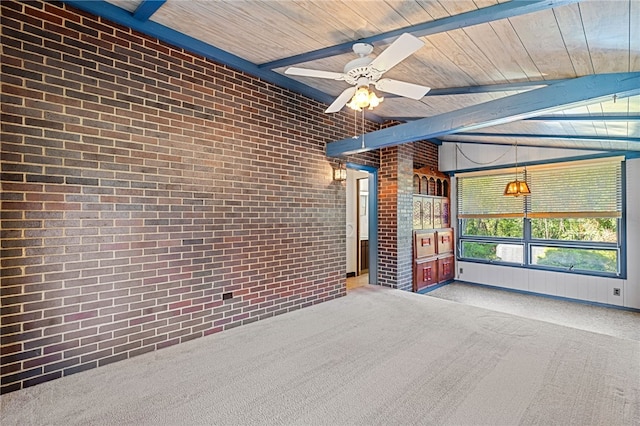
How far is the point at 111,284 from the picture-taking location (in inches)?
105

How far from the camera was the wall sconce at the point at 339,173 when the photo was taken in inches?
186

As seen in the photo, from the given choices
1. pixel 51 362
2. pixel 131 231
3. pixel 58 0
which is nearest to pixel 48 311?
pixel 51 362

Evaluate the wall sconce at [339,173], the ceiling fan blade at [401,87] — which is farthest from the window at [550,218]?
the ceiling fan blade at [401,87]

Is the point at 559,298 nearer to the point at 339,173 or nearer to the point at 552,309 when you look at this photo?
the point at 552,309

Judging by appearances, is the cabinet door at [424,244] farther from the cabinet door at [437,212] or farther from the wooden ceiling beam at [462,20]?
the wooden ceiling beam at [462,20]

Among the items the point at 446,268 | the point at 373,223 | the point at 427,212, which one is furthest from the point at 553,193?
the point at 373,223

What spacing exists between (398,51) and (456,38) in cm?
77

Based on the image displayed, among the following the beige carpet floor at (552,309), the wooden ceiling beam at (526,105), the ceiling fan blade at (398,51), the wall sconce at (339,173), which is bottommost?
the beige carpet floor at (552,309)

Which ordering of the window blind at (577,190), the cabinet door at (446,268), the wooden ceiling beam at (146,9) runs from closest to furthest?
the wooden ceiling beam at (146,9), the window blind at (577,190), the cabinet door at (446,268)

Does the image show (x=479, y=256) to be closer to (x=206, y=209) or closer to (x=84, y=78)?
(x=206, y=209)

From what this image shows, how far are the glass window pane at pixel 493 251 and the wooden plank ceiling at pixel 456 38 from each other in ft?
10.3

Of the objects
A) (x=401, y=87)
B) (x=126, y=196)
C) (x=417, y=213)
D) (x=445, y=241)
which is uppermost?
(x=401, y=87)

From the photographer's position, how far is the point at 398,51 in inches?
83.7

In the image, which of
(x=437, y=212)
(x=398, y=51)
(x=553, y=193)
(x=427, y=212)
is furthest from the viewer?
(x=437, y=212)
